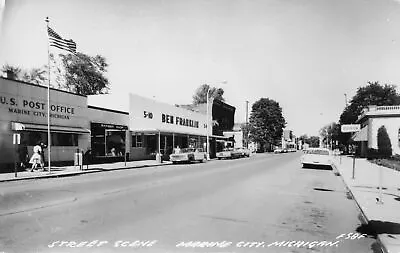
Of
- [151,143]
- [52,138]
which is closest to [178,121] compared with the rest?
[151,143]

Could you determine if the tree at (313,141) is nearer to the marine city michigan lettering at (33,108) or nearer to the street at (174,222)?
the marine city michigan lettering at (33,108)

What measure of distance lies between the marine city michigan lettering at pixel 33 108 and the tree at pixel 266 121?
52.0 m

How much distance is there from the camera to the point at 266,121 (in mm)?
72125

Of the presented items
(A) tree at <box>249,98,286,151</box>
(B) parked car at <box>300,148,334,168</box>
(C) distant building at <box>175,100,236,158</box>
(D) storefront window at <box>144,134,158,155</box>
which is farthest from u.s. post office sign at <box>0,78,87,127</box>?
(A) tree at <box>249,98,286,151</box>

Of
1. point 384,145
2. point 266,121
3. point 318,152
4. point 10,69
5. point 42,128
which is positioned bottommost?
point 318,152

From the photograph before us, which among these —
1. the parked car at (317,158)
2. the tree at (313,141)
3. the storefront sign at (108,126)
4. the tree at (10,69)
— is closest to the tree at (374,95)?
the parked car at (317,158)

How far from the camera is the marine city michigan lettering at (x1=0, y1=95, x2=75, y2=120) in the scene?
1676 cm

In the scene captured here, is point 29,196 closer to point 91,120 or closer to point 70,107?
point 70,107

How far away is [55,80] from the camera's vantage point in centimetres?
3088

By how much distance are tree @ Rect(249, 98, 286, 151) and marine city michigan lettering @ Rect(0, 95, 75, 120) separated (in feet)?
171

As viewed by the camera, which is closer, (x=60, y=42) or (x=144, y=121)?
(x=60, y=42)

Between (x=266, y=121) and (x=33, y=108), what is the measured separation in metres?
58.4

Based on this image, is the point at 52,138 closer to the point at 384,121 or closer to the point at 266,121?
the point at 384,121

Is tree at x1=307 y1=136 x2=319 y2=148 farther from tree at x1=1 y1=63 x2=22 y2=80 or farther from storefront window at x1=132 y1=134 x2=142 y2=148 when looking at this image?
tree at x1=1 y1=63 x2=22 y2=80
